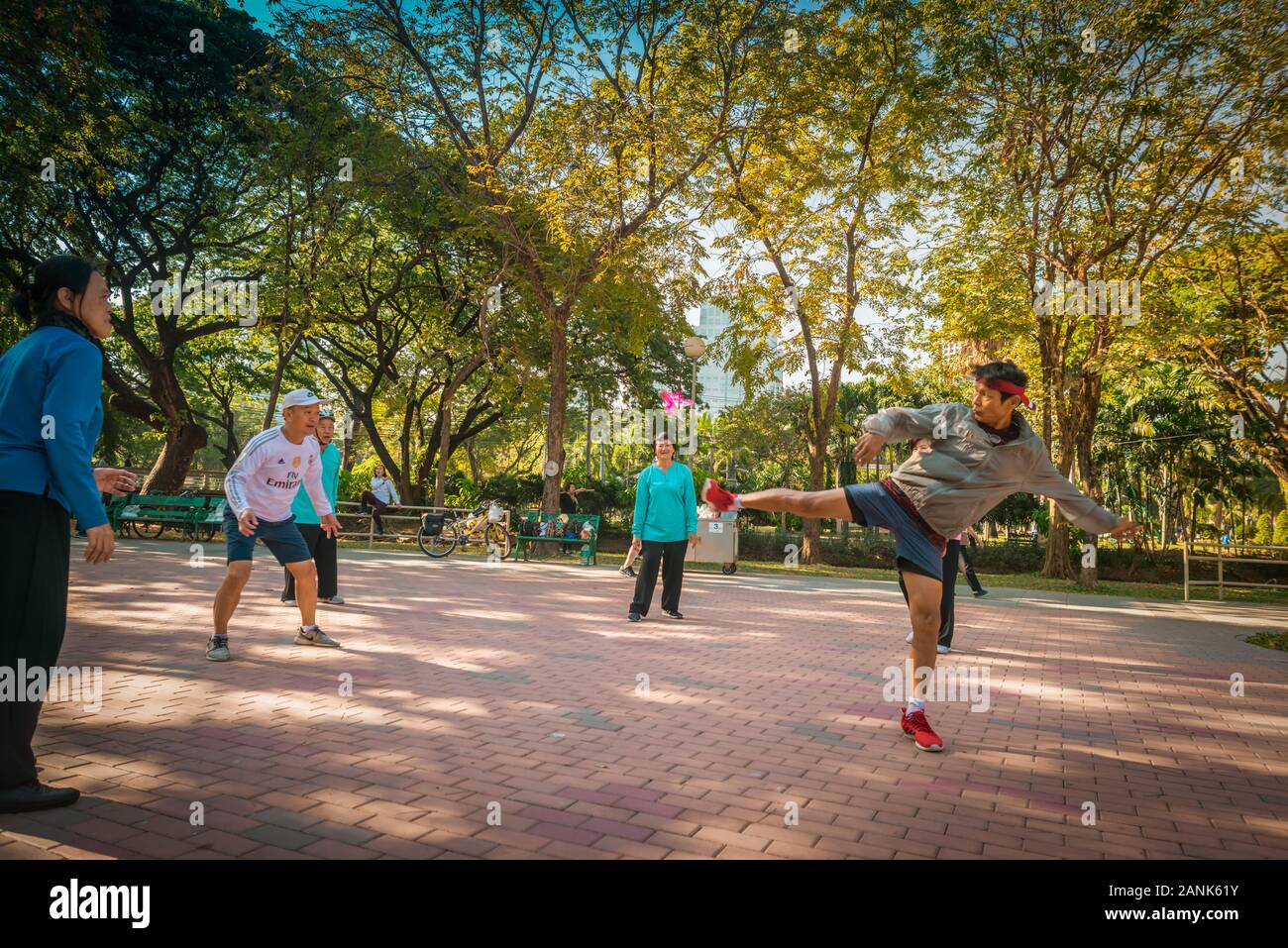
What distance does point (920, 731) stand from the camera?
4.71m

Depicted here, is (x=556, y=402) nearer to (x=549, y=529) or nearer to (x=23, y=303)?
(x=549, y=529)

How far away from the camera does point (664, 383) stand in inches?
1267

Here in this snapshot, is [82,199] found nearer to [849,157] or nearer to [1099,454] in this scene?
[849,157]

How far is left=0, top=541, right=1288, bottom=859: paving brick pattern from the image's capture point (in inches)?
128

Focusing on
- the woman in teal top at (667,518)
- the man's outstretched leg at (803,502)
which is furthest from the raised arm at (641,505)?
the man's outstretched leg at (803,502)

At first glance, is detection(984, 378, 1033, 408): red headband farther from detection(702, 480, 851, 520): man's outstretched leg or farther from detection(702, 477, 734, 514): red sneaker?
detection(702, 477, 734, 514): red sneaker

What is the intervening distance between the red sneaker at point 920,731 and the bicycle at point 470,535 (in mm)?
14524

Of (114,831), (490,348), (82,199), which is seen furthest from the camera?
(490,348)

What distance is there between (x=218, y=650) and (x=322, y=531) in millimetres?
3476

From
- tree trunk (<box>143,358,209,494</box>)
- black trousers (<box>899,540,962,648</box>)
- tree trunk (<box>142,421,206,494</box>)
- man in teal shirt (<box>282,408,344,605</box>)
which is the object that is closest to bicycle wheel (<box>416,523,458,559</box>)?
man in teal shirt (<box>282,408,344,605</box>)

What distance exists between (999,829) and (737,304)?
711 inches

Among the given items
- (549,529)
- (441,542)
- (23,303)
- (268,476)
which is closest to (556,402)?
(549,529)
